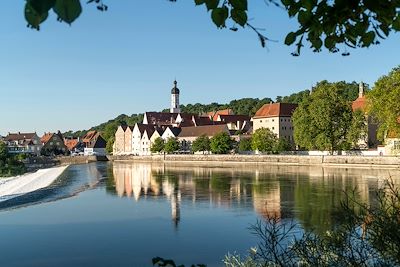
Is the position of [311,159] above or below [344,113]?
below

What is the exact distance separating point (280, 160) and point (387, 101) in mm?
31569

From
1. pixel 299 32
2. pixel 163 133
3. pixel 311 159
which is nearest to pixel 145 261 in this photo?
pixel 299 32

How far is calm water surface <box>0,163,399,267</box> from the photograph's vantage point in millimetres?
16812

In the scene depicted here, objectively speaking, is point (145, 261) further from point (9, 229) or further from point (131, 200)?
point (131, 200)

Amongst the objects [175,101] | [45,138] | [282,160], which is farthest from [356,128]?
[45,138]

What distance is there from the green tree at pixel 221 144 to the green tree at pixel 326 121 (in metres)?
21.8

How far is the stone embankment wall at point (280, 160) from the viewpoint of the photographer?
5866cm

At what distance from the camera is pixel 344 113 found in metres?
67.2

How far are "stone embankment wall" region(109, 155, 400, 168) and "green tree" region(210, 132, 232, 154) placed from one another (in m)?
3.60

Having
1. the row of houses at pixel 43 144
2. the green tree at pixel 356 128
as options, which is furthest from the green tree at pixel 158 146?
the green tree at pixel 356 128

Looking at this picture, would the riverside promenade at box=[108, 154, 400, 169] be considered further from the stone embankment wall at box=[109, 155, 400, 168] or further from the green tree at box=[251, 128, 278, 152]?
the green tree at box=[251, 128, 278, 152]

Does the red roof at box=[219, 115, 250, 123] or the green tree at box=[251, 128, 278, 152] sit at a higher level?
the red roof at box=[219, 115, 250, 123]

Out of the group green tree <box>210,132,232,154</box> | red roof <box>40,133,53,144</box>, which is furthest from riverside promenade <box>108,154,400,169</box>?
red roof <box>40,133,53,144</box>

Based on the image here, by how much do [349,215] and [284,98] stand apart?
156038 millimetres
